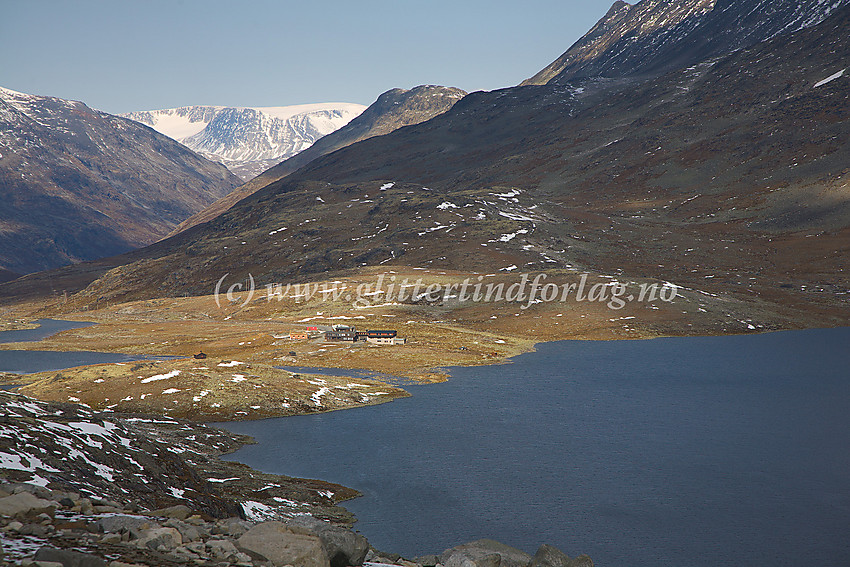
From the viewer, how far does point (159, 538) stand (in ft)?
70.1

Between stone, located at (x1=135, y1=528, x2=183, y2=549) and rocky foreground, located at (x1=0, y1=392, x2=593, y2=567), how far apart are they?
0.11ft

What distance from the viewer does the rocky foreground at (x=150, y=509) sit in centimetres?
2077

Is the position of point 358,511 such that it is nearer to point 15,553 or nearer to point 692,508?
point 692,508

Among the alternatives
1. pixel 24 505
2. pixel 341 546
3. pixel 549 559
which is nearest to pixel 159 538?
pixel 24 505

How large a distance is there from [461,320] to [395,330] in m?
30.9

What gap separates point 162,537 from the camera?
21438 millimetres

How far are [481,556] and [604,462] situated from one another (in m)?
46.4

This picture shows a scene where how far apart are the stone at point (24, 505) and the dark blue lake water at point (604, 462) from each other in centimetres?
2943

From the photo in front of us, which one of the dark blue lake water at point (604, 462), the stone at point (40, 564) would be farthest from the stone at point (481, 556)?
the dark blue lake water at point (604, 462)

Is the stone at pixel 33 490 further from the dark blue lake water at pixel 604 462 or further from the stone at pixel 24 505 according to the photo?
the dark blue lake water at pixel 604 462

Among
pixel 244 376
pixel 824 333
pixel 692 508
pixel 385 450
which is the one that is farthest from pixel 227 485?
pixel 824 333

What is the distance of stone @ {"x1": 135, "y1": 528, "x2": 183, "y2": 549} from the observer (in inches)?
829

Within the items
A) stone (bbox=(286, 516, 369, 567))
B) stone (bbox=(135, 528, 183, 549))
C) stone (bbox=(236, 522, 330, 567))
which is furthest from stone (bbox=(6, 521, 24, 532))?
stone (bbox=(286, 516, 369, 567))

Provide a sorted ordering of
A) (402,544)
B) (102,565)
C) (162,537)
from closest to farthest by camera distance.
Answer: (102,565) → (162,537) → (402,544)
